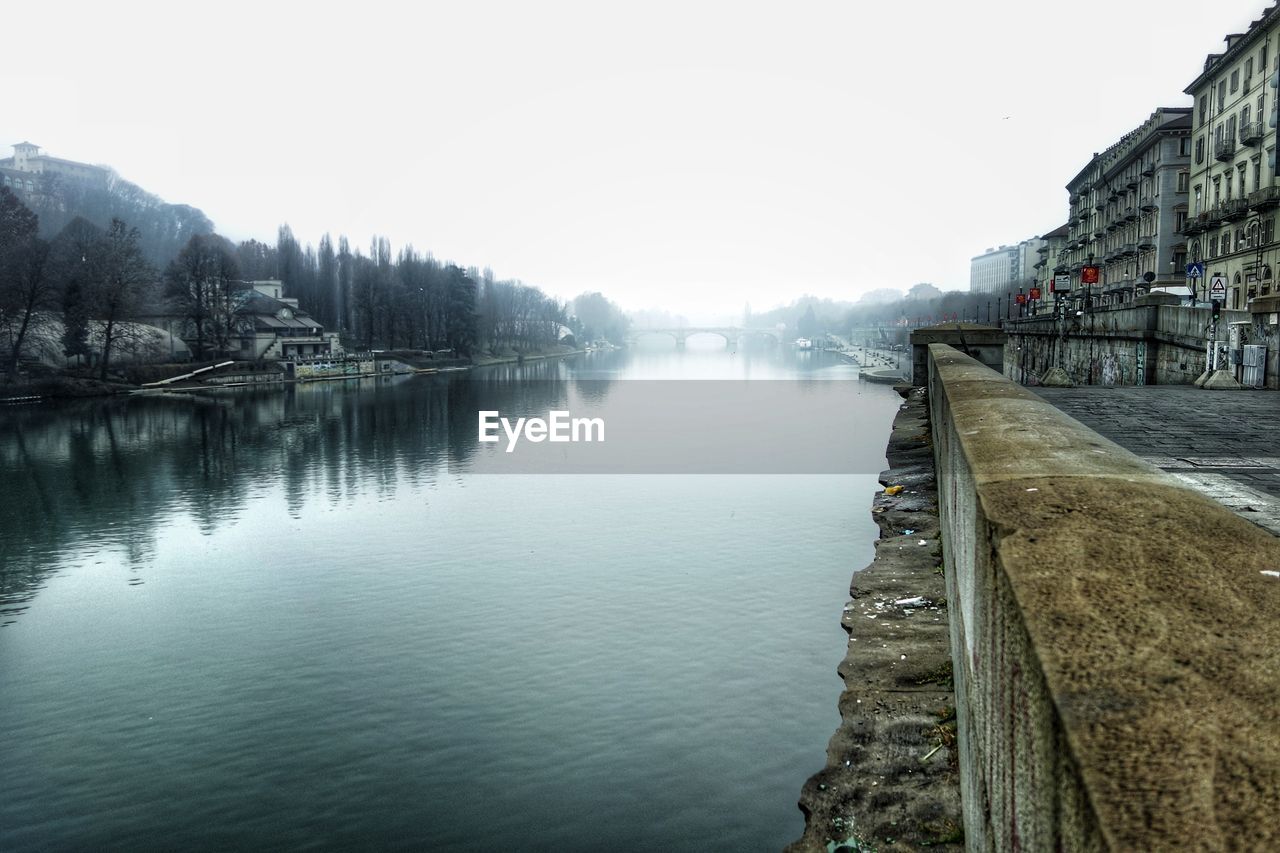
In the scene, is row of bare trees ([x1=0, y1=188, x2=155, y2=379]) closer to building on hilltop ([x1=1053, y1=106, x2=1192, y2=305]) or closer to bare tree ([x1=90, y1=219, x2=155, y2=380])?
bare tree ([x1=90, y1=219, x2=155, y2=380])

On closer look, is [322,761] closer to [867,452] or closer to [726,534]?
[726,534]

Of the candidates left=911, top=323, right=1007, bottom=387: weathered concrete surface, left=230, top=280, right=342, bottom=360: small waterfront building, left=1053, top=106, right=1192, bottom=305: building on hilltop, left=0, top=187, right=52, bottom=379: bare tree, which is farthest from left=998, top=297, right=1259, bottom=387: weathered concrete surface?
left=230, top=280, right=342, bottom=360: small waterfront building

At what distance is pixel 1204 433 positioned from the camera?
1243 cm

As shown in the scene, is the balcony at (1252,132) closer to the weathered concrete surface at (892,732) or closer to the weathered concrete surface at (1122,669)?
the weathered concrete surface at (892,732)

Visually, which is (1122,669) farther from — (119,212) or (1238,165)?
(119,212)

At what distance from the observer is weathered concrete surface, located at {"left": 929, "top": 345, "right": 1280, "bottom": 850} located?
158cm

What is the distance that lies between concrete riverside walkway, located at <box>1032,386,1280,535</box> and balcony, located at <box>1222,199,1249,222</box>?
33.1 meters

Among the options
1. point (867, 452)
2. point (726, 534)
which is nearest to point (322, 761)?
point (726, 534)

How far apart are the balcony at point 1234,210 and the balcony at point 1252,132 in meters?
2.66

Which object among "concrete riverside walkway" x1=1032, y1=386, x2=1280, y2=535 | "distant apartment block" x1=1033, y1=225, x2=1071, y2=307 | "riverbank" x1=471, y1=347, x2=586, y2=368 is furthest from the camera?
"riverbank" x1=471, y1=347, x2=586, y2=368

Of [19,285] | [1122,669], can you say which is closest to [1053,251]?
[19,285]

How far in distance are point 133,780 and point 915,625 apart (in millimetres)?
8807

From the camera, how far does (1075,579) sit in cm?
237

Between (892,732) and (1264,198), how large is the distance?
152ft
